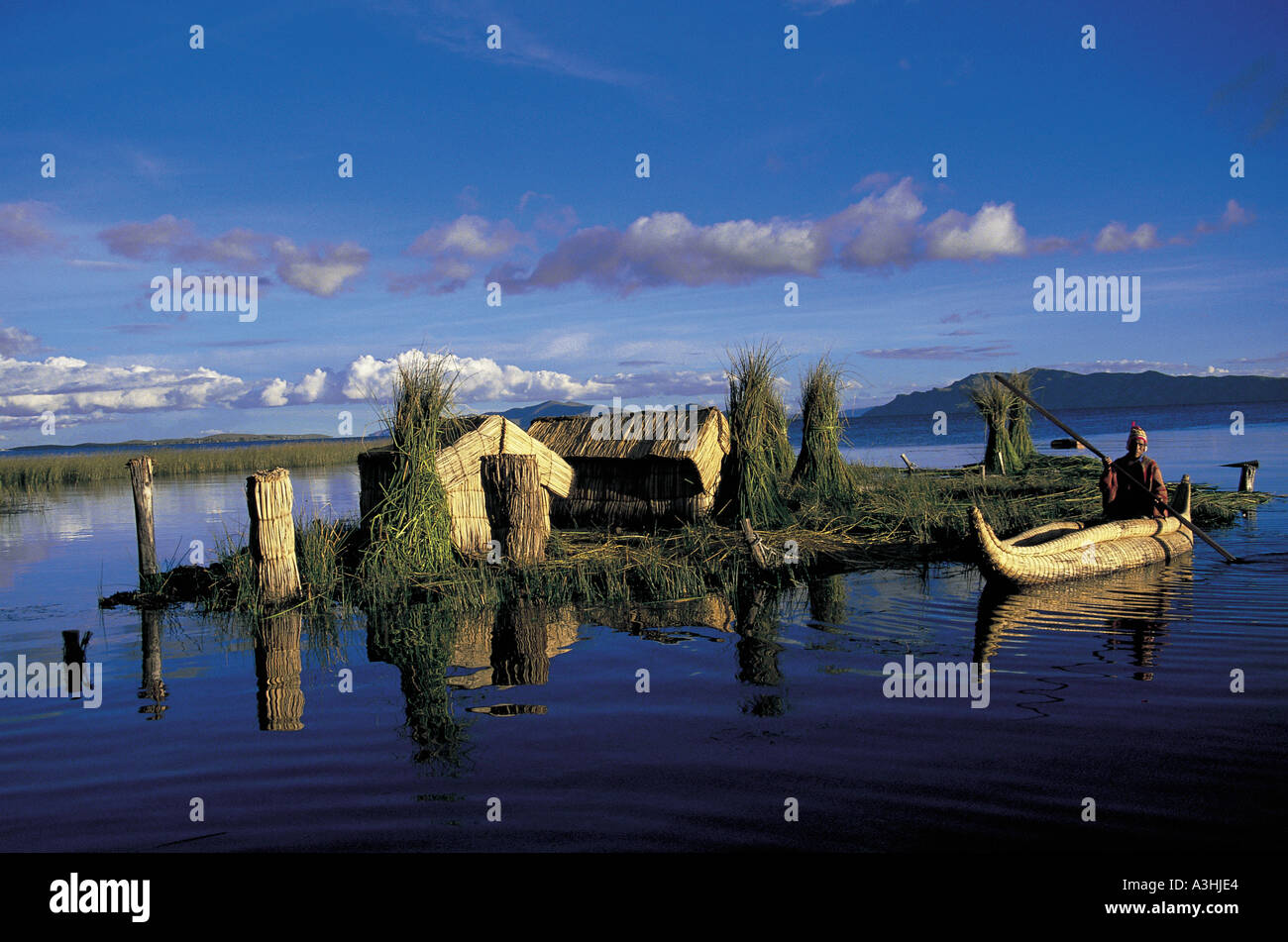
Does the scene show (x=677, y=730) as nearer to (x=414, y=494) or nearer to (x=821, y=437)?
(x=414, y=494)

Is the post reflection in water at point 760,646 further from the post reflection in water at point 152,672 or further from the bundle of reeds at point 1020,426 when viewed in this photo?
the bundle of reeds at point 1020,426

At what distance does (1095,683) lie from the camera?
253 inches

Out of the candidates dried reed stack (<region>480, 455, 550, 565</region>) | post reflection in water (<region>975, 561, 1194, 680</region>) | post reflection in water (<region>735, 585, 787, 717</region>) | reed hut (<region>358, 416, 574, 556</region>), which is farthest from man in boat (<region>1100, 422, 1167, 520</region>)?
reed hut (<region>358, 416, 574, 556</region>)

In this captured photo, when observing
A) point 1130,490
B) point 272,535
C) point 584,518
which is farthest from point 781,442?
point 272,535

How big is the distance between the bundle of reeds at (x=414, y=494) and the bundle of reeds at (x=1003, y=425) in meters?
16.6

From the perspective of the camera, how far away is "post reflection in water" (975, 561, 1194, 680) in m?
7.49

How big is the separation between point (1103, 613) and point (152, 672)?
9.04m

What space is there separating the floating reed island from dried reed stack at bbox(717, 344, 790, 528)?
0.02 meters

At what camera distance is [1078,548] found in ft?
35.2

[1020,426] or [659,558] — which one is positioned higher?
[1020,426]

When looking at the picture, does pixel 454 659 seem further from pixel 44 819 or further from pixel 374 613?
pixel 44 819

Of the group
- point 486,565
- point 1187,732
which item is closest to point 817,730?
point 1187,732
